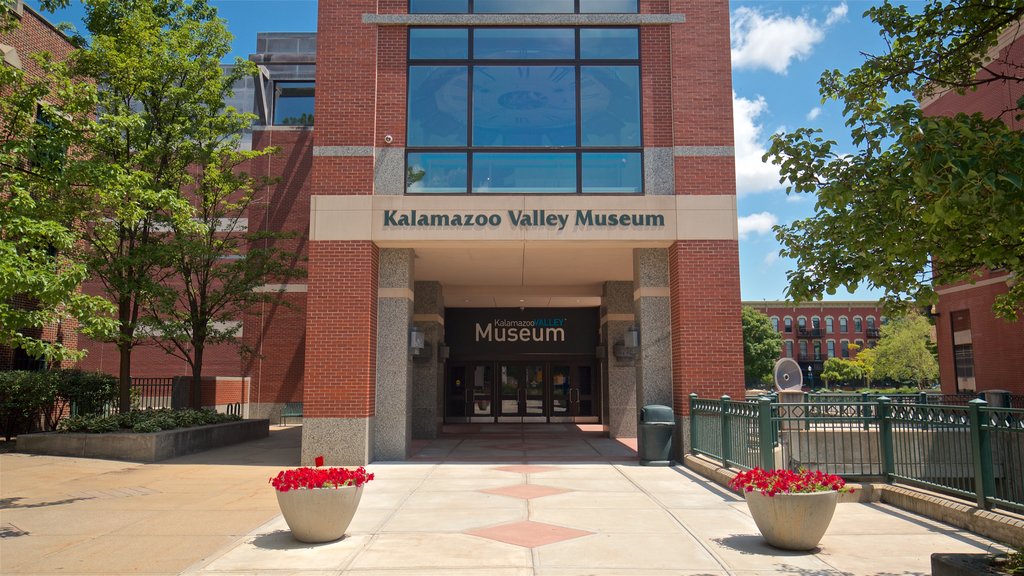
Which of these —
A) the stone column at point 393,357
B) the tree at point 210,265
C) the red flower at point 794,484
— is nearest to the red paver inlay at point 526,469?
the stone column at point 393,357

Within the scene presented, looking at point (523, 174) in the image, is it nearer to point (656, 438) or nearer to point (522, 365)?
point (656, 438)

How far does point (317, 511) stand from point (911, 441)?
8641 mm

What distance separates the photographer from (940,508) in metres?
8.86

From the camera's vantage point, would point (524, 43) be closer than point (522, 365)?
Yes

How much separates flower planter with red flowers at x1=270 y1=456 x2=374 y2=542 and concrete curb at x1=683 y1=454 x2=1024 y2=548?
623cm

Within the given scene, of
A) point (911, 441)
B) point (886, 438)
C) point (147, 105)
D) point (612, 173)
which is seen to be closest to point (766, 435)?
point (886, 438)

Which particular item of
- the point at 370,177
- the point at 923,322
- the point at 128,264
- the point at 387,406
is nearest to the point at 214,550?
the point at 387,406

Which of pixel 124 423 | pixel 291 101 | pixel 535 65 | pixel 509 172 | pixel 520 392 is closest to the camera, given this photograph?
pixel 509 172

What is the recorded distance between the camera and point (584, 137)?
1570 cm

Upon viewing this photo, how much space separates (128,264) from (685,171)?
13.5m

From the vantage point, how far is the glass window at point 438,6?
16172 millimetres

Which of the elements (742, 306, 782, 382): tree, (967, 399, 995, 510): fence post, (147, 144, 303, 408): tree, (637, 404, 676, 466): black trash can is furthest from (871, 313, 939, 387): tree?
(967, 399, 995, 510): fence post

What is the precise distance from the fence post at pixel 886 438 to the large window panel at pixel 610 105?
24.8ft

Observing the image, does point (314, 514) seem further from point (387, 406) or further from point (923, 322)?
point (923, 322)
